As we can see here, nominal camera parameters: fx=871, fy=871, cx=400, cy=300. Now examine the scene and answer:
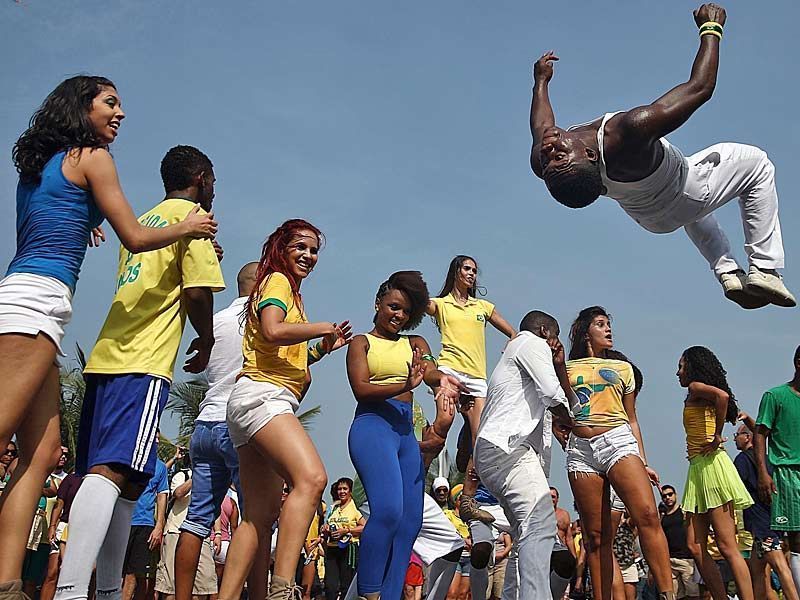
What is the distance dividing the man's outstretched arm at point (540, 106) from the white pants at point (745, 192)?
0.84 meters

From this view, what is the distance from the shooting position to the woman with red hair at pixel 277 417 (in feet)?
13.3

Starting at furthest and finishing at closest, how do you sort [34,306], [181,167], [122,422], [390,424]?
1. [390,424]
2. [181,167]
3. [122,422]
4. [34,306]

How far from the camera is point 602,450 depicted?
6.17 metres

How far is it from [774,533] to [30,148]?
22.7ft

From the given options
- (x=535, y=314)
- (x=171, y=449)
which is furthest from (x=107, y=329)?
(x=171, y=449)

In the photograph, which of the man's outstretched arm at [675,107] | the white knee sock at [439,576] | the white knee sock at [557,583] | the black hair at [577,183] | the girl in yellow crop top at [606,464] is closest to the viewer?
the man's outstretched arm at [675,107]

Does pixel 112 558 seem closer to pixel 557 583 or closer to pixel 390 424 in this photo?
pixel 390 424

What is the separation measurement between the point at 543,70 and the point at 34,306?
11.0ft

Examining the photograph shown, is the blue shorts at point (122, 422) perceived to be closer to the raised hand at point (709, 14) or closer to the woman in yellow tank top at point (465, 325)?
the raised hand at point (709, 14)

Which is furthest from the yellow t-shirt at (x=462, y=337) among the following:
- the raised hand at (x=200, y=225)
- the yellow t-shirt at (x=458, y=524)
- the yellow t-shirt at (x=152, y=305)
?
the raised hand at (x=200, y=225)

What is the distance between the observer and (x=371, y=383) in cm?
522

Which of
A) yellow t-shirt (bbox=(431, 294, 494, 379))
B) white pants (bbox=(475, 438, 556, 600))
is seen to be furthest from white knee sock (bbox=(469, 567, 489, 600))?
yellow t-shirt (bbox=(431, 294, 494, 379))

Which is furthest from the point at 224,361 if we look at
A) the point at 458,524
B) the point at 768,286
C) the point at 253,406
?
the point at 458,524

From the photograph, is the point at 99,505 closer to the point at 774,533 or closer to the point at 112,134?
the point at 112,134
